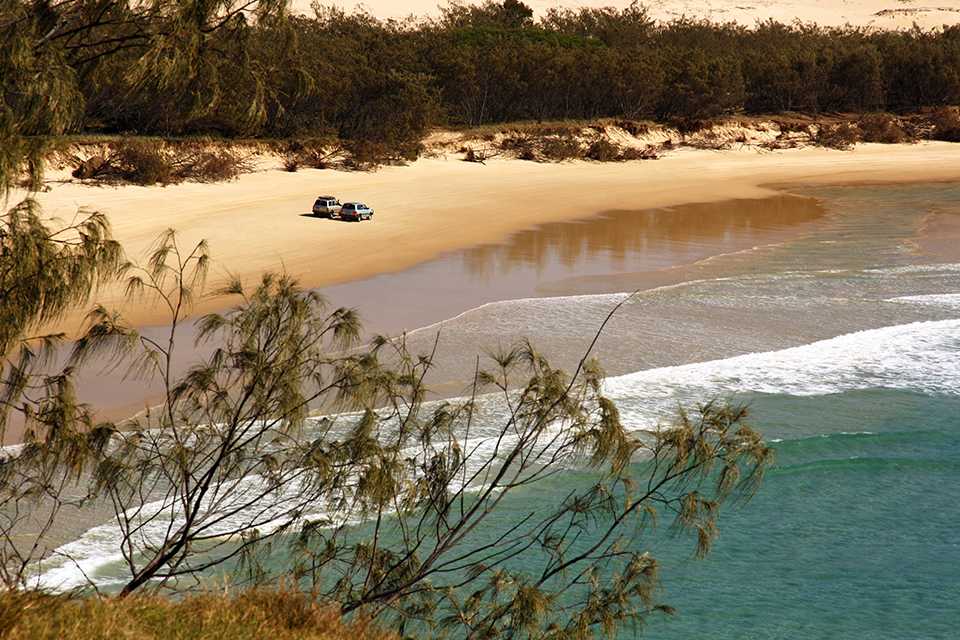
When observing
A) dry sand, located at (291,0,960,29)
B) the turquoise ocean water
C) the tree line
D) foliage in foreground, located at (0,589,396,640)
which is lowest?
the turquoise ocean water

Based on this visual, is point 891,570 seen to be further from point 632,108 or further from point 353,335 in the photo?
point 632,108

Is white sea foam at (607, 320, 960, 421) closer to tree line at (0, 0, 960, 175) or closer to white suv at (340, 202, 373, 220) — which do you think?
tree line at (0, 0, 960, 175)

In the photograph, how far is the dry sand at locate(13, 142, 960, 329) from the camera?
20.8 m

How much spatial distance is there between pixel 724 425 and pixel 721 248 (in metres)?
20.4

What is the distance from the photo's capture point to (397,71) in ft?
127

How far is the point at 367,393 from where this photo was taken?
217 inches

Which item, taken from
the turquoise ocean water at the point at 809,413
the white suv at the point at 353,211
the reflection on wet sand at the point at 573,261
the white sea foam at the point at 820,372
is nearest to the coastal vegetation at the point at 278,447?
the turquoise ocean water at the point at 809,413

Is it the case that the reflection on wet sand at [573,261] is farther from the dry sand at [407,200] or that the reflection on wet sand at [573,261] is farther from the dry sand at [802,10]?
the dry sand at [802,10]

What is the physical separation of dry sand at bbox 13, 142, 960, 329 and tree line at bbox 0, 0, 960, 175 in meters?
2.81

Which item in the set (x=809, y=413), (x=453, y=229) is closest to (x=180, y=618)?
(x=809, y=413)

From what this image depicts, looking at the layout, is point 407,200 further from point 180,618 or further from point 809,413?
point 180,618

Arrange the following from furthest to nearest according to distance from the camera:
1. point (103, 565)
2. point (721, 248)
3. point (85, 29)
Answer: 1. point (721, 248)
2. point (103, 565)
3. point (85, 29)

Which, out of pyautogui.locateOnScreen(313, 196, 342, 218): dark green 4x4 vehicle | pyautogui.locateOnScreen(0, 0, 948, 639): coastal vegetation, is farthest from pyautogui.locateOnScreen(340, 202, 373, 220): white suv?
pyautogui.locateOnScreen(0, 0, 948, 639): coastal vegetation

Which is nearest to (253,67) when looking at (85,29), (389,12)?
(85,29)
